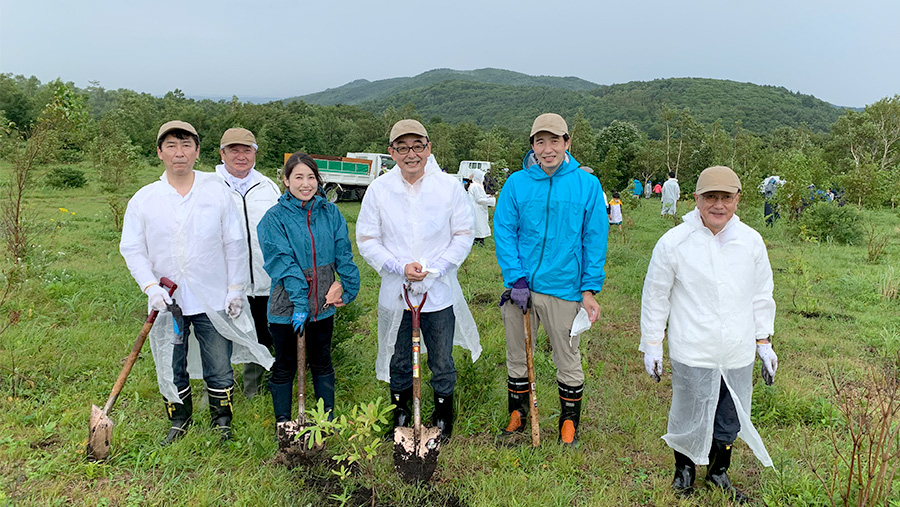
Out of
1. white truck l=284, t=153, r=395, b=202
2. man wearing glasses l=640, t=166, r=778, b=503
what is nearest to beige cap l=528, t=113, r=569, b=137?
man wearing glasses l=640, t=166, r=778, b=503

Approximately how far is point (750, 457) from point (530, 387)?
1.35 meters

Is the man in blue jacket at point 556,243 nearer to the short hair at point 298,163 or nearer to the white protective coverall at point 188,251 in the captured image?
the short hair at point 298,163

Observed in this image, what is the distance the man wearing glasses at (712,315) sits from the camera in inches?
89.8

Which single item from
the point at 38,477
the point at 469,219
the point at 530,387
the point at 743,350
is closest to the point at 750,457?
the point at 743,350

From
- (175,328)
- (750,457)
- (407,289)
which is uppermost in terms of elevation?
(407,289)

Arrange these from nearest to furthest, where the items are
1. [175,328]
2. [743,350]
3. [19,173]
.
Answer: [743,350]
[175,328]
[19,173]

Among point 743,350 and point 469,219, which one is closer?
point 743,350

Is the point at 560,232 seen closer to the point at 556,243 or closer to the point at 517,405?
the point at 556,243

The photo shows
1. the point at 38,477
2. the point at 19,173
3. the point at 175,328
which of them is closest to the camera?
the point at 38,477

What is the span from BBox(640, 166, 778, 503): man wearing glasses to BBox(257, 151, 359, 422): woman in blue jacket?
1562 mm

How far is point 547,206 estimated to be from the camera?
2.74 meters

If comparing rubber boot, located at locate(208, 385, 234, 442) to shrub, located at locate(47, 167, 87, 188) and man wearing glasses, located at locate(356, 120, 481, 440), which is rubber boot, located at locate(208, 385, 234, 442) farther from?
shrub, located at locate(47, 167, 87, 188)

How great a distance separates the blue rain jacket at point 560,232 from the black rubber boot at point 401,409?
913mm

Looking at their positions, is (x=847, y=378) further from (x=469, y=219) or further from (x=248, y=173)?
(x=248, y=173)
